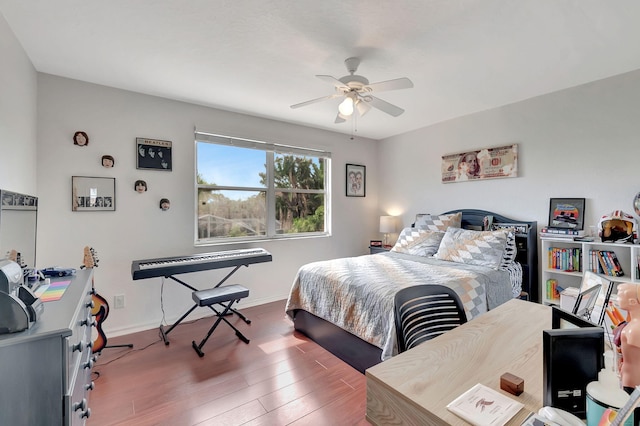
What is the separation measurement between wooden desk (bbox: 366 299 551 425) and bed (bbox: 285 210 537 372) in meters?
0.87

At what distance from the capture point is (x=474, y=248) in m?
2.98

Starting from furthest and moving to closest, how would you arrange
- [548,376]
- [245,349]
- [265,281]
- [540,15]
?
[265,281] → [245,349] → [540,15] → [548,376]

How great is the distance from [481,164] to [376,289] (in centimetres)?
249

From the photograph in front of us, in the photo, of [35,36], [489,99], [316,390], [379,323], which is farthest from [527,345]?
[35,36]

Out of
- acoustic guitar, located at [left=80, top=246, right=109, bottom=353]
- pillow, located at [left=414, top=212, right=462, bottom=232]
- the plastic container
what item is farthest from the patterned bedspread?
acoustic guitar, located at [left=80, top=246, right=109, bottom=353]

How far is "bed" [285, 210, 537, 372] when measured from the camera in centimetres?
217

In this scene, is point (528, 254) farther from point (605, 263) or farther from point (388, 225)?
point (388, 225)

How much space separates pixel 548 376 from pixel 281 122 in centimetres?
380

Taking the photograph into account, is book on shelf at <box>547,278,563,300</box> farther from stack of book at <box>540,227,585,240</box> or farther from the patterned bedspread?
the patterned bedspread

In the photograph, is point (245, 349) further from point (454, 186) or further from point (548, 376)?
point (454, 186)

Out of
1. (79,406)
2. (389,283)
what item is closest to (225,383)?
(79,406)

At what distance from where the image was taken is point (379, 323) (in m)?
2.07

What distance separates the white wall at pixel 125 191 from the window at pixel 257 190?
A: 15 centimetres

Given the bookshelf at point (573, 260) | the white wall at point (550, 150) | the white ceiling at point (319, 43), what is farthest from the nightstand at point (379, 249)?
the white ceiling at point (319, 43)
